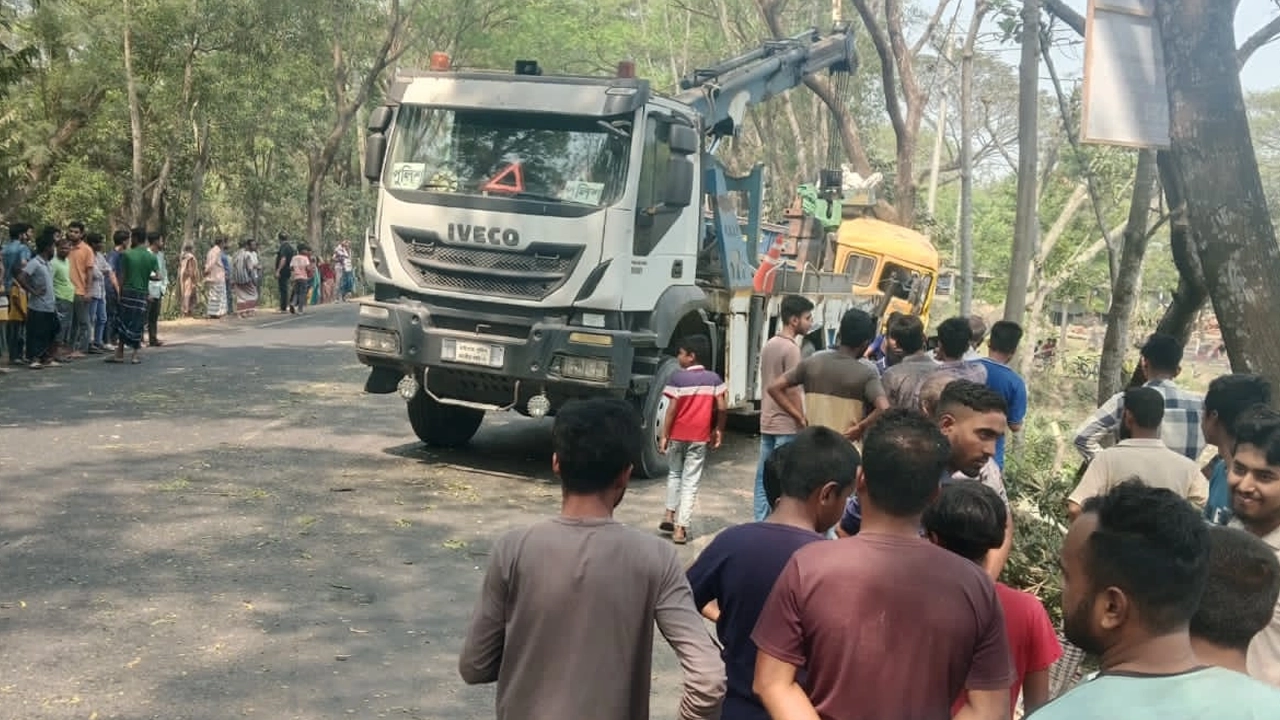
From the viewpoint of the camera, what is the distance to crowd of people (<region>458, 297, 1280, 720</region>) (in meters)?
2.18

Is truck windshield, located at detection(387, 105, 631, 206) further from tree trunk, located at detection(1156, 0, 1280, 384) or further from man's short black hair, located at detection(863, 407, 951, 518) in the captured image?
man's short black hair, located at detection(863, 407, 951, 518)

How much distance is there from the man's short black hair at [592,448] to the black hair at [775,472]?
0.46 m

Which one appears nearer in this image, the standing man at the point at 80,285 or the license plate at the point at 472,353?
the license plate at the point at 472,353

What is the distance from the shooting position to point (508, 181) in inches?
385

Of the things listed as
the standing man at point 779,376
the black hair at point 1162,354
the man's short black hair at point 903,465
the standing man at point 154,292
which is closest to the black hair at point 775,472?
the man's short black hair at point 903,465

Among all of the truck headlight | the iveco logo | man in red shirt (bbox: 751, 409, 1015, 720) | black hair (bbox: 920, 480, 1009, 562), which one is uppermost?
the iveco logo

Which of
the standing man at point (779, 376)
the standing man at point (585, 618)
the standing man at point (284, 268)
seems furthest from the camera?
the standing man at point (284, 268)

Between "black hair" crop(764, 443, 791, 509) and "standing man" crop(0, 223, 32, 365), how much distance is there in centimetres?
1275

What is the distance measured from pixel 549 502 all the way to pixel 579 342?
4.12ft

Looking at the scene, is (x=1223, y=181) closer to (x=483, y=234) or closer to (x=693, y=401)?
(x=693, y=401)

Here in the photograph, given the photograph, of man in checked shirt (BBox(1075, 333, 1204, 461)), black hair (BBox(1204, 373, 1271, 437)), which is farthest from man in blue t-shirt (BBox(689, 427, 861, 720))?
man in checked shirt (BBox(1075, 333, 1204, 461))

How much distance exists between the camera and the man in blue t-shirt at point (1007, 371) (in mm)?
6734

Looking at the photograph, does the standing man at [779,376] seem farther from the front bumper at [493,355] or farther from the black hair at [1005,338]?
the front bumper at [493,355]

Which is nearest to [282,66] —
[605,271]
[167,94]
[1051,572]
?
[167,94]
